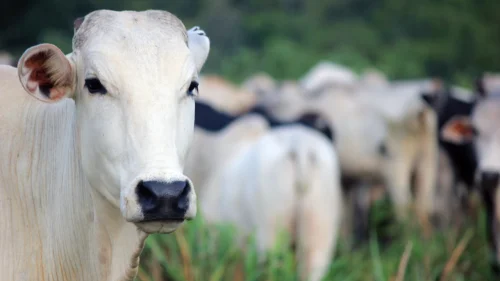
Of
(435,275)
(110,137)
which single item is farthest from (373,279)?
(110,137)

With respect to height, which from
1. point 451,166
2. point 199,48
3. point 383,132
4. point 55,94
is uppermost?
point 199,48

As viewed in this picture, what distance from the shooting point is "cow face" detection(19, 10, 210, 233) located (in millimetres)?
2727

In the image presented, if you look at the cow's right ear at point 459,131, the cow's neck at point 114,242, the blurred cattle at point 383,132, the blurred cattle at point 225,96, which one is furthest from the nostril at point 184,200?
the blurred cattle at point 225,96

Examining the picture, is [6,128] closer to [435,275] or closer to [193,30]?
[193,30]

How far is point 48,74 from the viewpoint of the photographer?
2988mm

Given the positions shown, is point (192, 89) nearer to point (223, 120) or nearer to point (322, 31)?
point (223, 120)

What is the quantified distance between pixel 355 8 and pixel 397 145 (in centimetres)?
2295

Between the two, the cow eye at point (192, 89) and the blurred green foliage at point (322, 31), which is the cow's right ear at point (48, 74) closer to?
the cow eye at point (192, 89)

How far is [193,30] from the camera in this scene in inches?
139

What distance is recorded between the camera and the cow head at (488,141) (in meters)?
6.46

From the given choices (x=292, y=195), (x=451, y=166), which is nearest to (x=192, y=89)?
(x=292, y=195)

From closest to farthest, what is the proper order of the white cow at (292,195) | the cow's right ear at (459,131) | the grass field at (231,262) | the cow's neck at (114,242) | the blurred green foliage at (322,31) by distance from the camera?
the cow's neck at (114,242), the grass field at (231,262), the white cow at (292,195), the cow's right ear at (459,131), the blurred green foliage at (322,31)

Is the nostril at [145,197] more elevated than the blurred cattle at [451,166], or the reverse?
the nostril at [145,197]

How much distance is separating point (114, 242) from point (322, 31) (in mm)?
27141
